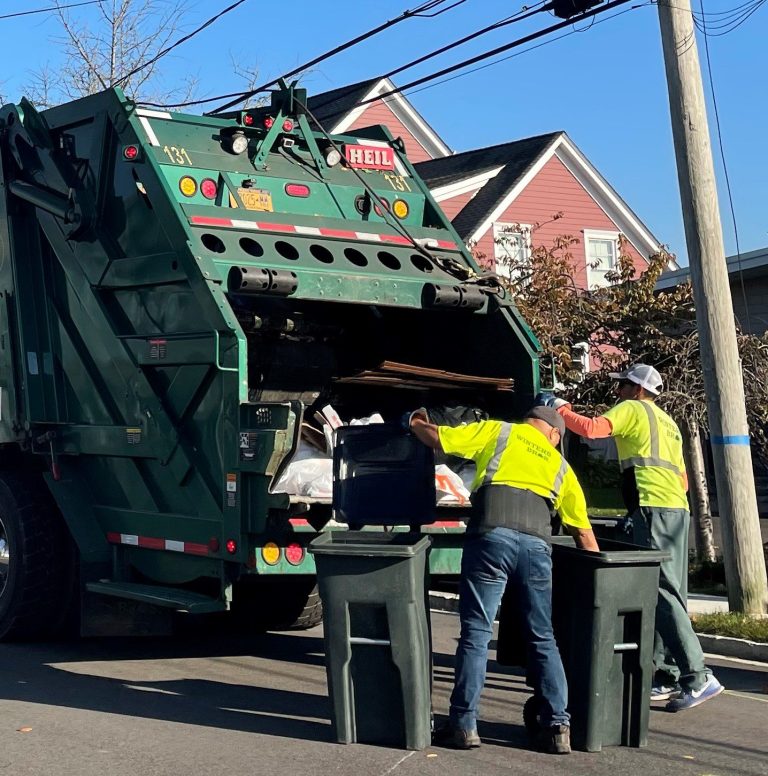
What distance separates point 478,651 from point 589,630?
0.49 meters

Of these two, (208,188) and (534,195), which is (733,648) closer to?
(208,188)

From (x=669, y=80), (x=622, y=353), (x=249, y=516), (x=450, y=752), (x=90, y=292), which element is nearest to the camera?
(x=450, y=752)

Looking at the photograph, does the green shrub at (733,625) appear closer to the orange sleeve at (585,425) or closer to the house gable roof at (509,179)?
the orange sleeve at (585,425)

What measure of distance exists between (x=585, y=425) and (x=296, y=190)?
8.21ft

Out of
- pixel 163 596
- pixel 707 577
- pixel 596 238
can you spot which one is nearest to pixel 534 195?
pixel 596 238

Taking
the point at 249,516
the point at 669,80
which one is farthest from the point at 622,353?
the point at 249,516

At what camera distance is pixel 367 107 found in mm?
27781

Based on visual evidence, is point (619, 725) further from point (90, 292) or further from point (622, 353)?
point (622, 353)

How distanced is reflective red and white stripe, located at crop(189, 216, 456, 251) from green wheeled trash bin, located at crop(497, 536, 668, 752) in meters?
2.82

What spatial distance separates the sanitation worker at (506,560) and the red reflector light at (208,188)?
93.8 inches

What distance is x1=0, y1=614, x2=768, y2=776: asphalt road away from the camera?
17.2ft

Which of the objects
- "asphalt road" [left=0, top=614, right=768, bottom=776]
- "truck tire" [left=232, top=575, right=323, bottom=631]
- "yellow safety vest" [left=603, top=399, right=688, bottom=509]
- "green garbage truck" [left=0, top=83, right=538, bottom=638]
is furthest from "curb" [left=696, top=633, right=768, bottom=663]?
"truck tire" [left=232, top=575, right=323, bottom=631]

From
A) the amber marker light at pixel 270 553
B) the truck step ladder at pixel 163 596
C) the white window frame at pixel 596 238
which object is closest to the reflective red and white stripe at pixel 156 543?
the truck step ladder at pixel 163 596

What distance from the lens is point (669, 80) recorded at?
8.97m
